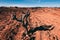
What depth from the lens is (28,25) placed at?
20.7 m

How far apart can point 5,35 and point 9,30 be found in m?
1.07

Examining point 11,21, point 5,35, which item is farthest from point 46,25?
point 11,21

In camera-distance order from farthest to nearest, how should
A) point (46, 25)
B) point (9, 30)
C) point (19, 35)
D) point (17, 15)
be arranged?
1. point (17, 15)
2. point (9, 30)
3. point (19, 35)
4. point (46, 25)

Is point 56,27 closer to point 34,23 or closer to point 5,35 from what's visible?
point 34,23

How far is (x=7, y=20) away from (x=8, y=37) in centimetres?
608

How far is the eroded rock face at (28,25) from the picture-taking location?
54.6 feet

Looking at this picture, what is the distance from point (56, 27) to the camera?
16906 millimetres

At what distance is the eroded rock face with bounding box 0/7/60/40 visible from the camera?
655 inches

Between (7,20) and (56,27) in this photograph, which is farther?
(7,20)

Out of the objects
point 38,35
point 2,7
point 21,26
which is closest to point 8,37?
point 21,26

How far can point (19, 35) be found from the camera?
69.8 ft

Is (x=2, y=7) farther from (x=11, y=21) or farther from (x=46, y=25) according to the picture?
(x=46, y=25)

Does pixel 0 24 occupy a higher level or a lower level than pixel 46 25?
lower

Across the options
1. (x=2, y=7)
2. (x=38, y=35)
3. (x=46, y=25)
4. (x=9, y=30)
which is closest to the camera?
(x=38, y=35)
